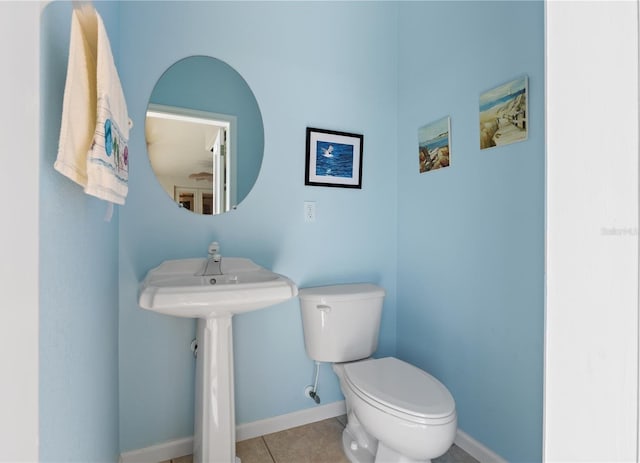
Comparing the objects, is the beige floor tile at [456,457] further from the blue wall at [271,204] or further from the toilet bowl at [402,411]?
the blue wall at [271,204]

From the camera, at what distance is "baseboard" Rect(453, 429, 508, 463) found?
1404 mm

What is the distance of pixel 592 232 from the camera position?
32cm

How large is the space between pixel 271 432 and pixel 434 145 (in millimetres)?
1728

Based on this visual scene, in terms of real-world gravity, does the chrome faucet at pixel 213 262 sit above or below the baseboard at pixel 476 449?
above

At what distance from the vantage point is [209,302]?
1.10m

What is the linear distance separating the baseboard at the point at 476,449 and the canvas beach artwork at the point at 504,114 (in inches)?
52.6

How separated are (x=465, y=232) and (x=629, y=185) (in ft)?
4.37

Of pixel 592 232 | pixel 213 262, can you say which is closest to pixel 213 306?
pixel 213 262

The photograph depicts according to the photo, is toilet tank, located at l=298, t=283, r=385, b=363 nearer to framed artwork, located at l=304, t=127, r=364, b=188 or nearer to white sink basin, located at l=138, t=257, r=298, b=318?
white sink basin, located at l=138, t=257, r=298, b=318

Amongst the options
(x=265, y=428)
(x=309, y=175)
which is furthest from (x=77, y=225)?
(x=265, y=428)

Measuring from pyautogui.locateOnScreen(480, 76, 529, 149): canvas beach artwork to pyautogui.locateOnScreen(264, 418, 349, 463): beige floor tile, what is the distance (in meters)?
1.58

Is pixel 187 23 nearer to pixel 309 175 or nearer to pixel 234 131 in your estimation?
pixel 234 131

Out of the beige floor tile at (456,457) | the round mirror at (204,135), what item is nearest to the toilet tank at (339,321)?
the beige floor tile at (456,457)

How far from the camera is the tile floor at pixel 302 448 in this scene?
1486 mm
